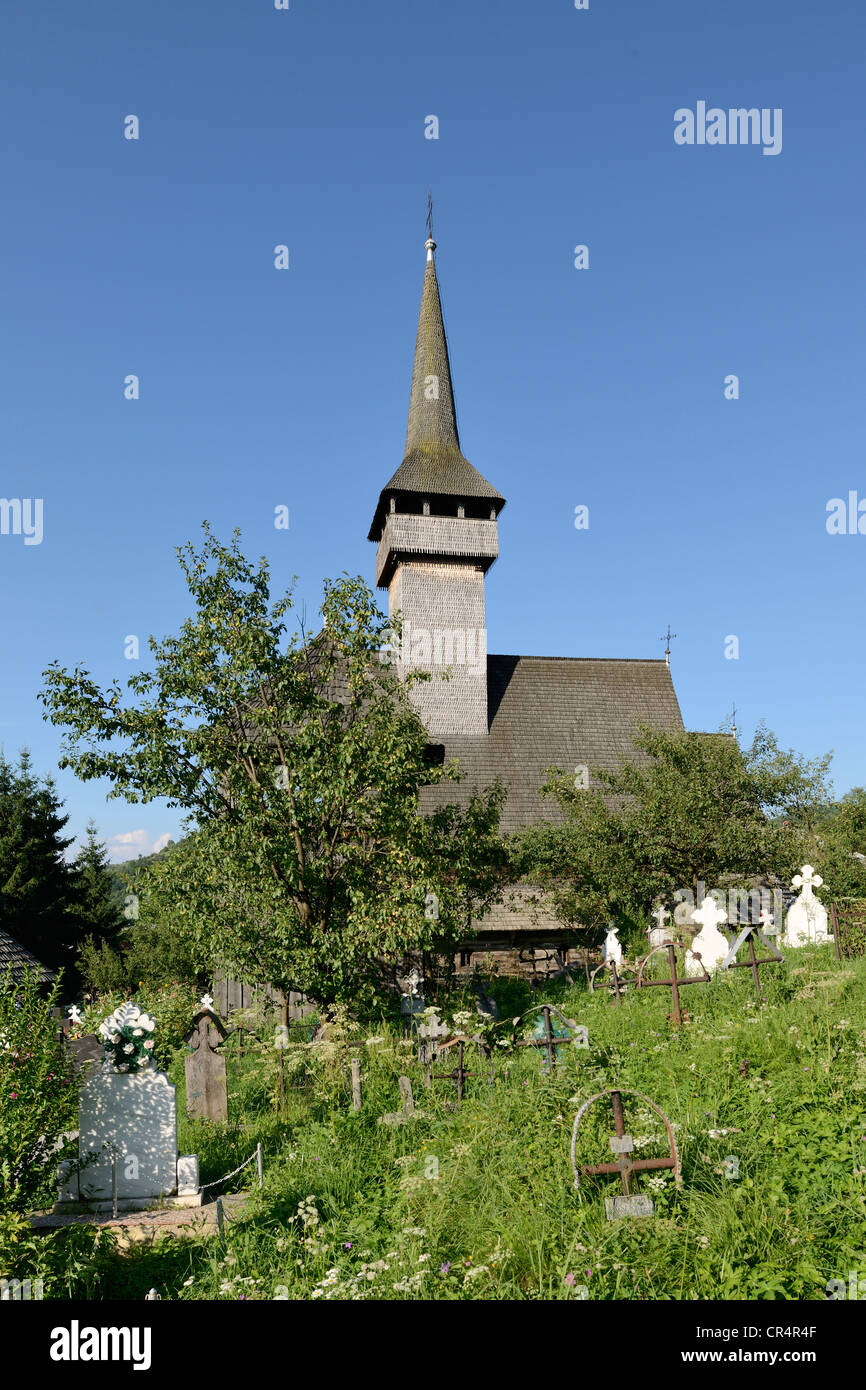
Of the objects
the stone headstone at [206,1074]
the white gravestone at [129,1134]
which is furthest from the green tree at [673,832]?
the white gravestone at [129,1134]

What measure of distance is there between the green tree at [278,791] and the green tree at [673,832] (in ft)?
19.2

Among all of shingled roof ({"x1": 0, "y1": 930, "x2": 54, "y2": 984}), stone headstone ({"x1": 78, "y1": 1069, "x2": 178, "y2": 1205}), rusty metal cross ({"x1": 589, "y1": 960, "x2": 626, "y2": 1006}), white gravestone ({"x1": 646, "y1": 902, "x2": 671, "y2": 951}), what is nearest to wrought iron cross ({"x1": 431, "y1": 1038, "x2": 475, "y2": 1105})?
stone headstone ({"x1": 78, "y1": 1069, "x2": 178, "y2": 1205})

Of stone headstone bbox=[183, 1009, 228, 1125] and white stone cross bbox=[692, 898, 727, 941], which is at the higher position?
white stone cross bbox=[692, 898, 727, 941]

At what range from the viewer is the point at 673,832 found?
1775 centimetres

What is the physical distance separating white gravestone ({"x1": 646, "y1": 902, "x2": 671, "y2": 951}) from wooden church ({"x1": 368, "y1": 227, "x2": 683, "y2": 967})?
6518 millimetres

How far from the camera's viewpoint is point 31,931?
28.7 m

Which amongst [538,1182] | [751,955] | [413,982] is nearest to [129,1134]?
[538,1182]

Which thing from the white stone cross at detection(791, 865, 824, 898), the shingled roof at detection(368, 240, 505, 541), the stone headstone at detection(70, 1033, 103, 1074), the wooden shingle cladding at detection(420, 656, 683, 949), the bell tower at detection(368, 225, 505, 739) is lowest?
the stone headstone at detection(70, 1033, 103, 1074)

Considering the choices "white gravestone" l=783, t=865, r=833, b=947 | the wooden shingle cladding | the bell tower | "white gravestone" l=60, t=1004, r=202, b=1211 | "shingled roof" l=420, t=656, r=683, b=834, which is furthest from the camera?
the bell tower

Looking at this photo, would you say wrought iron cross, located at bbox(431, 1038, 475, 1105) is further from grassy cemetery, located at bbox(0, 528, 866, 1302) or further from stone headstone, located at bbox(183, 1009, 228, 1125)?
stone headstone, located at bbox(183, 1009, 228, 1125)

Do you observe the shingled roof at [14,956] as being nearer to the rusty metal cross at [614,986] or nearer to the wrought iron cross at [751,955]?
the rusty metal cross at [614,986]

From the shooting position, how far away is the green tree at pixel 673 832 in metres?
17.8

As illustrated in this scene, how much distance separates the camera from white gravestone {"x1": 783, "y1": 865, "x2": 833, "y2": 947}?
15.4m
